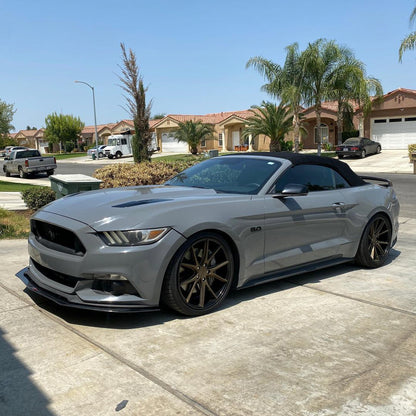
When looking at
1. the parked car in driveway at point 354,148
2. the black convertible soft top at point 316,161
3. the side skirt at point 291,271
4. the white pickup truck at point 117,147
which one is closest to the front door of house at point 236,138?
the white pickup truck at point 117,147

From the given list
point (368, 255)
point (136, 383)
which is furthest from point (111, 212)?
point (368, 255)

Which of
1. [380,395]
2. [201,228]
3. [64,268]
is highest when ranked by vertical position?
[201,228]

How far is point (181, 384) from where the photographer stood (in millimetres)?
2826

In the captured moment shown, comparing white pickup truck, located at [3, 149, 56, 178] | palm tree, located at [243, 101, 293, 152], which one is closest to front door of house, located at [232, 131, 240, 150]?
palm tree, located at [243, 101, 293, 152]

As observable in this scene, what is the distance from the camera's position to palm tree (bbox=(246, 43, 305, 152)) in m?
30.3

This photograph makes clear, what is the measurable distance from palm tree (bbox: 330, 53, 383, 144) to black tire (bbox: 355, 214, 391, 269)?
2790 centimetres

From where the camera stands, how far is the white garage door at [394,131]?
38406 millimetres

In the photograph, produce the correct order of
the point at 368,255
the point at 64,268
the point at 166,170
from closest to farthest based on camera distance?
the point at 64,268
the point at 368,255
the point at 166,170

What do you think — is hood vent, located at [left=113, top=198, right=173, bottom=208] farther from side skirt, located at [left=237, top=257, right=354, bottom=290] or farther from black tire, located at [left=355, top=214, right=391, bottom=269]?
black tire, located at [left=355, top=214, right=391, bottom=269]

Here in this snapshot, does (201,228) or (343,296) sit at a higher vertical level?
(201,228)

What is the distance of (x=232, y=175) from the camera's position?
4.84 m

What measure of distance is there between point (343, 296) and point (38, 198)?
282 inches

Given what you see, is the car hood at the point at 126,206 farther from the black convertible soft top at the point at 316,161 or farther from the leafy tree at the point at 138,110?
the leafy tree at the point at 138,110

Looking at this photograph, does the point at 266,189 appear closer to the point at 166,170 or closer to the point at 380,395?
the point at 380,395
